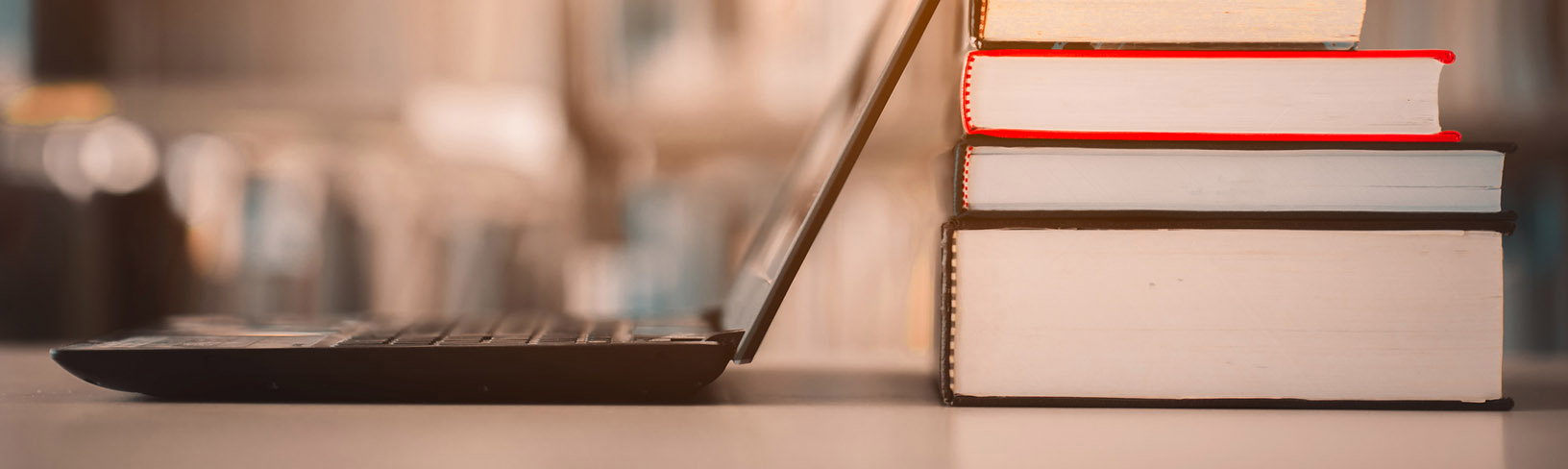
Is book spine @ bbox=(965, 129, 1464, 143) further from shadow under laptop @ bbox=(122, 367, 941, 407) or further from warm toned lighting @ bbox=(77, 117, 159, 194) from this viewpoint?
warm toned lighting @ bbox=(77, 117, 159, 194)

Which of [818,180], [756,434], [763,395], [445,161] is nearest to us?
[756,434]

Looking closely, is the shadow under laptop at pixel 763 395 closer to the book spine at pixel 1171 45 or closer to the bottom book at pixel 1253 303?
the bottom book at pixel 1253 303

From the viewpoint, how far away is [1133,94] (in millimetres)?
458

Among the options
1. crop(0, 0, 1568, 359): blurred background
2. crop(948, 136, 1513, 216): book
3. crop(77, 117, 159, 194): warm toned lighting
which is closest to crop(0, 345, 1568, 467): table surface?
crop(948, 136, 1513, 216): book

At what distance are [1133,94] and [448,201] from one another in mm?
918

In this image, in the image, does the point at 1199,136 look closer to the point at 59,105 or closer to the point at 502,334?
the point at 502,334

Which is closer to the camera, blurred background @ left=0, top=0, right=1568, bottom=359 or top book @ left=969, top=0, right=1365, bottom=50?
top book @ left=969, top=0, right=1365, bottom=50

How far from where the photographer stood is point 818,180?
2.07ft

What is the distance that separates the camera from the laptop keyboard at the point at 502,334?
47 centimetres

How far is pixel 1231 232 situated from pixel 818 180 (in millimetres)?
274

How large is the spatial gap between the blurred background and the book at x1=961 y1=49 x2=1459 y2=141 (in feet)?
2.08

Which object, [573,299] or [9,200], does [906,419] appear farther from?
[9,200]

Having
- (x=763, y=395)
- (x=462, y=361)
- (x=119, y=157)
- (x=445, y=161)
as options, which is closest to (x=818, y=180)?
(x=763, y=395)

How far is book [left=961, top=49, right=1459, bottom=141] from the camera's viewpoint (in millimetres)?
454
